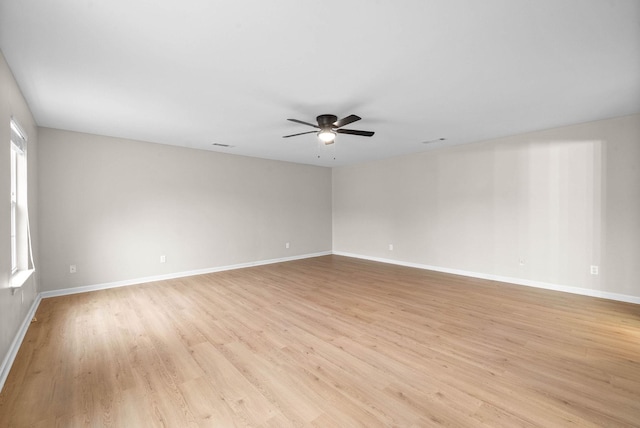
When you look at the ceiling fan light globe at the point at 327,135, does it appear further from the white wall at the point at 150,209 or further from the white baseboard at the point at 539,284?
the white baseboard at the point at 539,284

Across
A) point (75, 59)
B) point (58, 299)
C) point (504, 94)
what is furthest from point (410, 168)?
point (58, 299)

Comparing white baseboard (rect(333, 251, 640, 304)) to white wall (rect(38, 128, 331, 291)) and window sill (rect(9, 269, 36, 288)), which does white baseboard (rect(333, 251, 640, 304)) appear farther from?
window sill (rect(9, 269, 36, 288))

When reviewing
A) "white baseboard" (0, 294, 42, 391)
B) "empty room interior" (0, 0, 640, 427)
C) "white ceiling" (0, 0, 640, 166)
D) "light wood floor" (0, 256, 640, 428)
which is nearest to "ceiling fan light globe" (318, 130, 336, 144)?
"empty room interior" (0, 0, 640, 427)

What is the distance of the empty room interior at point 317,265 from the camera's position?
171 cm

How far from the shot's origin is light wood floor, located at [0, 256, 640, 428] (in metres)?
1.62

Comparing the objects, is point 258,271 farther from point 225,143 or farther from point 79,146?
point 79,146

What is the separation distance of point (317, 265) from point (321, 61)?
179 inches

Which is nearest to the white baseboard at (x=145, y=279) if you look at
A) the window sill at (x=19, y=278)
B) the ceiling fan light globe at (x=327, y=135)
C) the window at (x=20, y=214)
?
the window at (x=20, y=214)

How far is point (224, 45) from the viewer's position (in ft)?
6.51

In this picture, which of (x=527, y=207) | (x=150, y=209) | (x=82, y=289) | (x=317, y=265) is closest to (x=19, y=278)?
(x=82, y=289)

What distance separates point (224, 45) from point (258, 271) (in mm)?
4300

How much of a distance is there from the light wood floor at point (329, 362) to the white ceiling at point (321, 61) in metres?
2.43

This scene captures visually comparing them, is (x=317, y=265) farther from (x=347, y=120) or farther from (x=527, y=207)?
(x=527, y=207)

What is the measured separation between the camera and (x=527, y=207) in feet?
14.2
